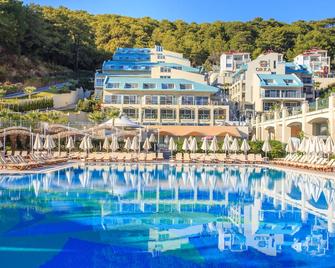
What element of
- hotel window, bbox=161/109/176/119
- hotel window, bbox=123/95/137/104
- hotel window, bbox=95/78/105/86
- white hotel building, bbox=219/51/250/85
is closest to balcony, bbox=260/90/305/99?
hotel window, bbox=161/109/176/119

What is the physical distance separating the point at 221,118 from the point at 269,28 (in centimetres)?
4419

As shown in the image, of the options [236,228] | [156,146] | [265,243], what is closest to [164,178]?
[236,228]

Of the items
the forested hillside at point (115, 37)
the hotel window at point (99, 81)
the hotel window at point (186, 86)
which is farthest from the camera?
the forested hillside at point (115, 37)

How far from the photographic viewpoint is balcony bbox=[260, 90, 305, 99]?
5853 centimetres

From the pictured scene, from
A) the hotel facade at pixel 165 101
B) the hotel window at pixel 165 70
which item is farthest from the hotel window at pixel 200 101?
the hotel window at pixel 165 70

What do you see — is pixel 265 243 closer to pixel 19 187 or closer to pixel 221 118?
pixel 19 187

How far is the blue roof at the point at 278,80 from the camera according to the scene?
192 feet

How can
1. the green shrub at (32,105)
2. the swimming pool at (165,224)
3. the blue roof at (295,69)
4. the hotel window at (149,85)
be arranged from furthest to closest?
the blue roof at (295,69) → the hotel window at (149,85) → the green shrub at (32,105) → the swimming pool at (165,224)

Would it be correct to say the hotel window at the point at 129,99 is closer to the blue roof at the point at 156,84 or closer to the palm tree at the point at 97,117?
the blue roof at the point at 156,84

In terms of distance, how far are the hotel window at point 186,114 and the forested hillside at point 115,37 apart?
27.4 meters

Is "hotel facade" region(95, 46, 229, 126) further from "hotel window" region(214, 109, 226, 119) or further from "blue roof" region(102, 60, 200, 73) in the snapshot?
"blue roof" region(102, 60, 200, 73)

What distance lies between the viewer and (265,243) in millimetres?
9195

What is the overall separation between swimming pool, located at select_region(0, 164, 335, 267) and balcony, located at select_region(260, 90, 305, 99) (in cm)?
4048

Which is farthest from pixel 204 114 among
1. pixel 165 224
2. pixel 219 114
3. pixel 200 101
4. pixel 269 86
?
pixel 165 224
